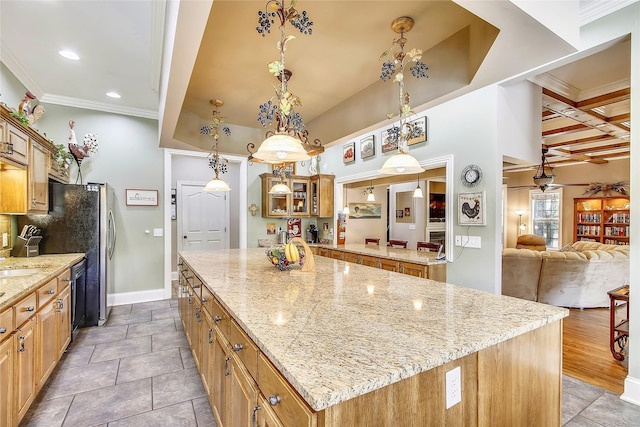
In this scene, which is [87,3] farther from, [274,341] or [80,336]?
[80,336]

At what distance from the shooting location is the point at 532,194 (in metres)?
9.19

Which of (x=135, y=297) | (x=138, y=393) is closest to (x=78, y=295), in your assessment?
(x=135, y=297)

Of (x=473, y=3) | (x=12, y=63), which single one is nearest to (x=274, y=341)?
(x=473, y=3)

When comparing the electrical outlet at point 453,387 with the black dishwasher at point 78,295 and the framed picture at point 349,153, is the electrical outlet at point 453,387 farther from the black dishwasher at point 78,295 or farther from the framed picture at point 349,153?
the framed picture at point 349,153

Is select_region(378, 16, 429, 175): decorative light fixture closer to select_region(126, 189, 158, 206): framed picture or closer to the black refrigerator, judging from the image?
the black refrigerator

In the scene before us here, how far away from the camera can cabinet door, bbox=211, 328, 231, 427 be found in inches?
59.4

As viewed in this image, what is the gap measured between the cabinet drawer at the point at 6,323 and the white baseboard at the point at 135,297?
3.08m

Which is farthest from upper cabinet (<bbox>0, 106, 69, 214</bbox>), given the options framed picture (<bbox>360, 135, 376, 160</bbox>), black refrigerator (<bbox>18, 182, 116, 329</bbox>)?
framed picture (<bbox>360, 135, 376, 160</bbox>)

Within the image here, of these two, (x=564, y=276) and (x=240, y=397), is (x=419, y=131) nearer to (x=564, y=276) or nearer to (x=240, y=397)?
(x=564, y=276)

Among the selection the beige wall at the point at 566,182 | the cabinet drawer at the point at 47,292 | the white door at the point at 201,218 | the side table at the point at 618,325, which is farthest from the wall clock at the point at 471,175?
the beige wall at the point at 566,182

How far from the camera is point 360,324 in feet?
3.91

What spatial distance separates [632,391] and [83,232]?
17.1ft

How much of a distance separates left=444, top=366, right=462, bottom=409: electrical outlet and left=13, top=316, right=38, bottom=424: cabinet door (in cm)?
229

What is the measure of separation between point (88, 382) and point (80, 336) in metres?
1.18
